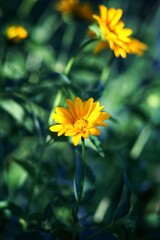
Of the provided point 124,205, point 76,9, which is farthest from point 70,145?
point 76,9

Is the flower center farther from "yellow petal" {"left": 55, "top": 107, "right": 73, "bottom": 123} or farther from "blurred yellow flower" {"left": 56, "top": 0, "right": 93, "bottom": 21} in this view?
"blurred yellow flower" {"left": 56, "top": 0, "right": 93, "bottom": 21}

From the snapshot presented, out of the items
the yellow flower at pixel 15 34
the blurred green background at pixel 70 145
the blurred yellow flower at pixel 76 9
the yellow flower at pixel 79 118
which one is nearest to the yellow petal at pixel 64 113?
the yellow flower at pixel 79 118

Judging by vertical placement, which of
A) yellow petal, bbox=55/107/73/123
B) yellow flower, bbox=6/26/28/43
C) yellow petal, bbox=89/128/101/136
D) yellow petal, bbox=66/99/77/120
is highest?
→ yellow flower, bbox=6/26/28/43

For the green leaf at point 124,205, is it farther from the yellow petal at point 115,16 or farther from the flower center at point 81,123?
the yellow petal at point 115,16

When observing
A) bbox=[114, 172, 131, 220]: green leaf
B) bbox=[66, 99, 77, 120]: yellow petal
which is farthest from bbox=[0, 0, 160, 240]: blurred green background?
bbox=[66, 99, 77, 120]: yellow petal

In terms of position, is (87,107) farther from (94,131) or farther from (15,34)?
(15,34)

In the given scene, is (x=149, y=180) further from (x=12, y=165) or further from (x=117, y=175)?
(x=12, y=165)
